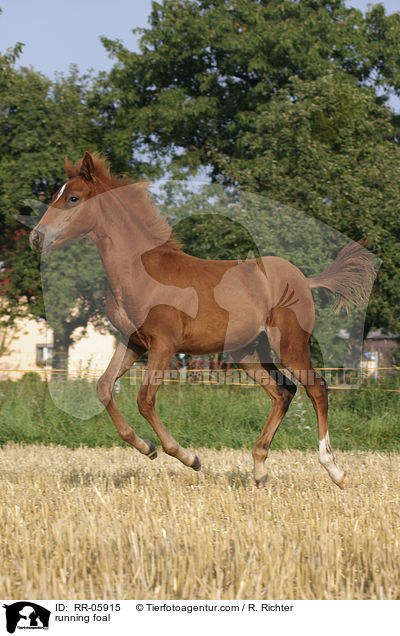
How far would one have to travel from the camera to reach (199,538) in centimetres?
347

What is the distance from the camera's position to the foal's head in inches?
177

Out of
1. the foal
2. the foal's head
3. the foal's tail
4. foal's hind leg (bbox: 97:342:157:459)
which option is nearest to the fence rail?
the foal's tail

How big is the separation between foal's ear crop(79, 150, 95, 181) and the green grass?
15.3 feet

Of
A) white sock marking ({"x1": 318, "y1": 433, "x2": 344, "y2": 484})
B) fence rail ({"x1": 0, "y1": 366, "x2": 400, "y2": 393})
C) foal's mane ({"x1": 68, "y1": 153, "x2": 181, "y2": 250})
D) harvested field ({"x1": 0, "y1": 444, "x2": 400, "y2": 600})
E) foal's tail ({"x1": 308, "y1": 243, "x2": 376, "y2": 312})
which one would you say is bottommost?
harvested field ({"x1": 0, "y1": 444, "x2": 400, "y2": 600})

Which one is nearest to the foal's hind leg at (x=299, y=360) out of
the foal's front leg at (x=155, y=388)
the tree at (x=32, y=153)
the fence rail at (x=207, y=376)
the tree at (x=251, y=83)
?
the foal's front leg at (x=155, y=388)

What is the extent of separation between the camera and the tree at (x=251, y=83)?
18.8 m

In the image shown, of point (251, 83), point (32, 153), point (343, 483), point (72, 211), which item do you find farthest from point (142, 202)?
point (251, 83)

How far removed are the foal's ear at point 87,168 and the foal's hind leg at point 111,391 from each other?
127 centimetres

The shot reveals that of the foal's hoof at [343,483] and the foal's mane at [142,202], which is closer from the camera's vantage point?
the foal's mane at [142,202]

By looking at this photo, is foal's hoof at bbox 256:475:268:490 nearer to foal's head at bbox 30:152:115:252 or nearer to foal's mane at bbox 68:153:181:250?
foal's mane at bbox 68:153:181:250
